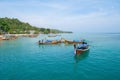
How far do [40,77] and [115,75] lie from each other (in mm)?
9703

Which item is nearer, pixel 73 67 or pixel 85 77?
pixel 85 77

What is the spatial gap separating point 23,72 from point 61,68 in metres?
5.67

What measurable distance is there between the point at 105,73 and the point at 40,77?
8.73m

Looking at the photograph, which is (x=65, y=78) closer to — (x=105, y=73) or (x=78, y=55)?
(x=105, y=73)

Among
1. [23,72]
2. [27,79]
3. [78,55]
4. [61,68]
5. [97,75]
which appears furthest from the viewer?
[78,55]

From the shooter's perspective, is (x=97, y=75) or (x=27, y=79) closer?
(x=27, y=79)

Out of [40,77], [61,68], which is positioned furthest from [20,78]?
[61,68]

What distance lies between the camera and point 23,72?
20984 millimetres

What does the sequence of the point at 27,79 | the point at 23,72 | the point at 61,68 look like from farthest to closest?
the point at 61,68, the point at 23,72, the point at 27,79

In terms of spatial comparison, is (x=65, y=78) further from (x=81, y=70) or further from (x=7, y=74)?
(x=7, y=74)

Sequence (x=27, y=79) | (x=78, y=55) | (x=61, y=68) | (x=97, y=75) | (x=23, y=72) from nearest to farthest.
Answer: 1. (x=27, y=79)
2. (x=97, y=75)
3. (x=23, y=72)
4. (x=61, y=68)
5. (x=78, y=55)

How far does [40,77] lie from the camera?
19.0m

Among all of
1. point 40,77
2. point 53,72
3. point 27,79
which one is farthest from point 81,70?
point 27,79

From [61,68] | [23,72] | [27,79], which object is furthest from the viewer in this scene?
[61,68]
